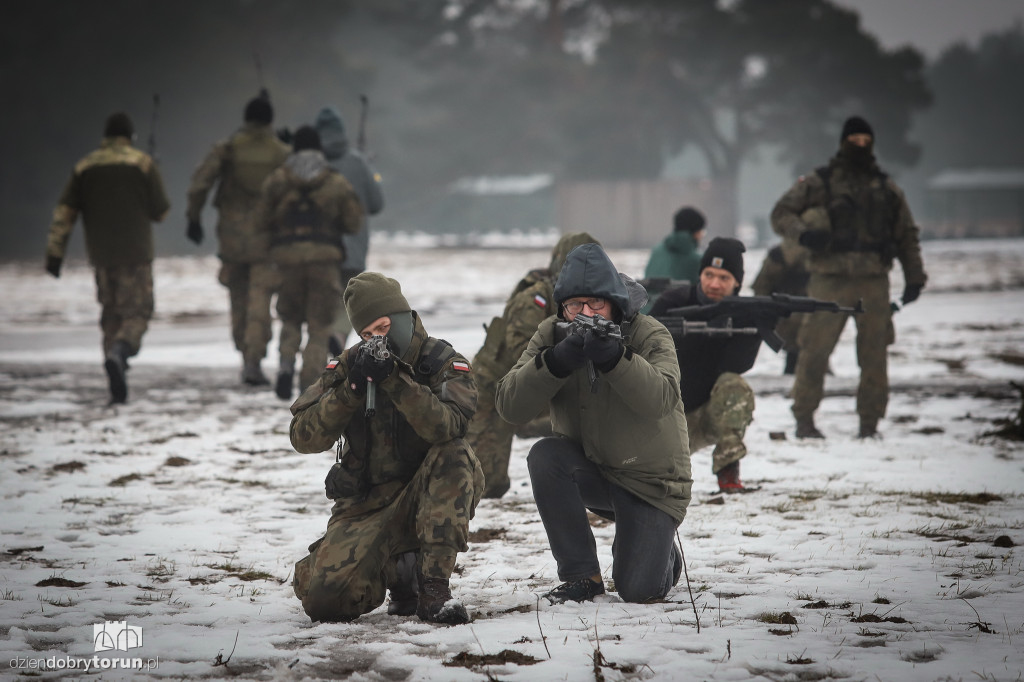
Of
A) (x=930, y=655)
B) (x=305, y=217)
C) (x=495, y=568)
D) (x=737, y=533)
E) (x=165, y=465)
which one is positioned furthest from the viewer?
(x=305, y=217)

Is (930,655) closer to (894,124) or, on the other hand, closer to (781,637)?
(781,637)

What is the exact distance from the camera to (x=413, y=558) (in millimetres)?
4227

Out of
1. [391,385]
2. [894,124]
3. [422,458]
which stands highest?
[894,124]

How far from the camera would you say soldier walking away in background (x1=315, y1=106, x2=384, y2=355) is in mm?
9656

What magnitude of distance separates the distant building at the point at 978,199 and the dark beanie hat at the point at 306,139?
5070 centimetres

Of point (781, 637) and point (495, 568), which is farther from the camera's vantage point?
point (495, 568)

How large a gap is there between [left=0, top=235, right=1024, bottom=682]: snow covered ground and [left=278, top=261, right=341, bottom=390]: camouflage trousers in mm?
451

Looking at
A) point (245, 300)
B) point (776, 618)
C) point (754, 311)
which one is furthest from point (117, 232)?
point (776, 618)

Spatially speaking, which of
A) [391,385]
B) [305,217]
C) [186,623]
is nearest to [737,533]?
[391,385]

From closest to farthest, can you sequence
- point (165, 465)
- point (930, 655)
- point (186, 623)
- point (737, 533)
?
point (930, 655), point (186, 623), point (737, 533), point (165, 465)

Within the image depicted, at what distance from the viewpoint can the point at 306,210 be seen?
29.4ft

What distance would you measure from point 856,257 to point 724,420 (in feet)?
6.87

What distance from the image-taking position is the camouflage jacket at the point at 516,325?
5.63m

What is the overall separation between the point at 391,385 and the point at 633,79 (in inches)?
1598
